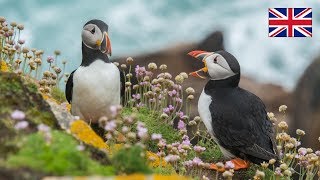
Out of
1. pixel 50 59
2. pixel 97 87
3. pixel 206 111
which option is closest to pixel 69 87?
pixel 97 87

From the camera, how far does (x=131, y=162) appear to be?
5.38 m

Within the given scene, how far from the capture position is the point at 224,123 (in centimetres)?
880

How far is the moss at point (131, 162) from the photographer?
17.5ft

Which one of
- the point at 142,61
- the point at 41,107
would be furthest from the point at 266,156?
the point at 142,61

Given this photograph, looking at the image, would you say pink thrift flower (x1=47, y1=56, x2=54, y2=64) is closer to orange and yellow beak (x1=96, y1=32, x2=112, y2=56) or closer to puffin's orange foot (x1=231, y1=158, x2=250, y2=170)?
orange and yellow beak (x1=96, y1=32, x2=112, y2=56)

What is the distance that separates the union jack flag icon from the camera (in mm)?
13367

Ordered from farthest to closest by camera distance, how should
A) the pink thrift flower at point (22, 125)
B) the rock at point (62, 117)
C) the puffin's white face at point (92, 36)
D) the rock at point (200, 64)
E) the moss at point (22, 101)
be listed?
the rock at point (200, 64) < the puffin's white face at point (92, 36) < the rock at point (62, 117) < the moss at point (22, 101) < the pink thrift flower at point (22, 125)

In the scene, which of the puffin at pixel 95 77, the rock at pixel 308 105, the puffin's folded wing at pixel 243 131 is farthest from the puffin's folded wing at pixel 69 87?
the rock at pixel 308 105

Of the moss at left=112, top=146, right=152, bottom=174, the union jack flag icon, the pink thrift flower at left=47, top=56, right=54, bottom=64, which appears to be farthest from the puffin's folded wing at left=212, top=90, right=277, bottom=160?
the union jack flag icon

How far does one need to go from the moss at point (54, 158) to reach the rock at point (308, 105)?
37.6 ft

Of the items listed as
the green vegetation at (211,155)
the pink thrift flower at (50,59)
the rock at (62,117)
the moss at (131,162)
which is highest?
the pink thrift flower at (50,59)

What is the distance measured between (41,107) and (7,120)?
544 mm

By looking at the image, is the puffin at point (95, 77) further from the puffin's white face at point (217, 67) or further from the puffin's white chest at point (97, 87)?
the puffin's white face at point (217, 67)

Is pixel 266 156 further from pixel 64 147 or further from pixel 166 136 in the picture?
pixel 64 147
